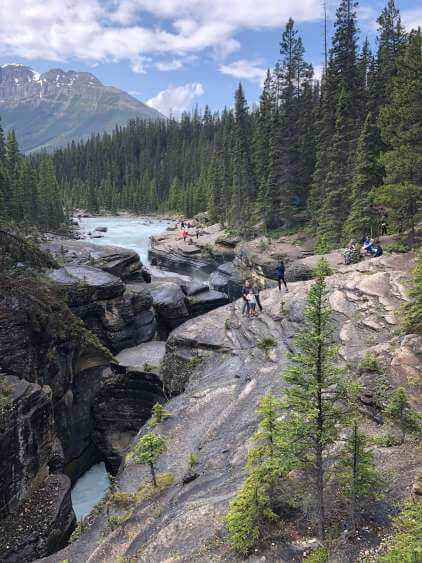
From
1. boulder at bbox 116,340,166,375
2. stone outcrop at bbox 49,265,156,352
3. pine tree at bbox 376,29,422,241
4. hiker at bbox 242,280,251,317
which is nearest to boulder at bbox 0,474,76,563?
boulder at bbox 116,340,166,375

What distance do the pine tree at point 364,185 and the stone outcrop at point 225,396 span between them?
1070 centimetres

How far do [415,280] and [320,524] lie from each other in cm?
→ 803

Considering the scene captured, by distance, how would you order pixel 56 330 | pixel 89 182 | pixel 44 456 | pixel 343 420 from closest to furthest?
pixel 343 420, pixel 44 456, pixel 56 330, pixel 89 182

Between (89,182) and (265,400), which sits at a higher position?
(89,182)

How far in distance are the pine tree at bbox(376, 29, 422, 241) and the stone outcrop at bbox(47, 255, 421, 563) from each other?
4.42 meters

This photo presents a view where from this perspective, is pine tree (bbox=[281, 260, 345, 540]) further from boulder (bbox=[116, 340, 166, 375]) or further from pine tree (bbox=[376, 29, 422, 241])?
pine tree (bbox=[376, 29, 422, 241])

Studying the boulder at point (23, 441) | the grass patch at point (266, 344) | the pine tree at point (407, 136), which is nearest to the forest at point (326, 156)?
the pine tree at point (407, 136)

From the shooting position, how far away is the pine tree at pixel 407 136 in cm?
2405

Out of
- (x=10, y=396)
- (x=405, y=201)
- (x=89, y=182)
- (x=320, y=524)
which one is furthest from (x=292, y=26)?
(x=89, y=182)

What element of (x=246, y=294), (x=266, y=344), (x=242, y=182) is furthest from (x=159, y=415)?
(x=242, y=182)

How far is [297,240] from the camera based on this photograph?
1761 inches

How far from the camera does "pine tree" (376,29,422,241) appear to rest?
24.0 meters

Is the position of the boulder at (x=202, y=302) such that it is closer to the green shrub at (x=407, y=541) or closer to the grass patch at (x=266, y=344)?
the grass patch at (x=266, y=344)

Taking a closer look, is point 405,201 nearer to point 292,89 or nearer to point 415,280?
point 415,280
